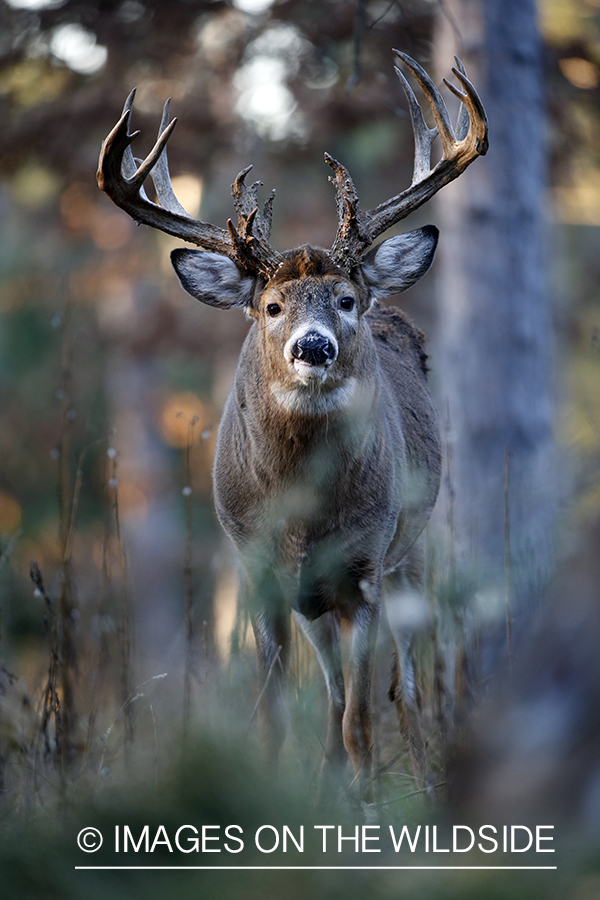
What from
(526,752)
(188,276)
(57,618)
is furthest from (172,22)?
(526,752)

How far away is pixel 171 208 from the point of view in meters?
4.77

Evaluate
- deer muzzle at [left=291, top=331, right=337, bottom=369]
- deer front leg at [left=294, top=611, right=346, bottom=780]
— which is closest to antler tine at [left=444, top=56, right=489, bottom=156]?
deer muzzle at [left=291, top=331, right=337, bottom=369]

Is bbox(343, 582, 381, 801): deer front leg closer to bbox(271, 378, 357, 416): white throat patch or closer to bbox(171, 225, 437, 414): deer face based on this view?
bbox(271, 378, 357, 416): white throat patch

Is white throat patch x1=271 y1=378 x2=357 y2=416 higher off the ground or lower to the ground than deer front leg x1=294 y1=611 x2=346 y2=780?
higher

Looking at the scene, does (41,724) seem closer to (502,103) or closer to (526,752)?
(526,752)

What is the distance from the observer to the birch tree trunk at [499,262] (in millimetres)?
8312

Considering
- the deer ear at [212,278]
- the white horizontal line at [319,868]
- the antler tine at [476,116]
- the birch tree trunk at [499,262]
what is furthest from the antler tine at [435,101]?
the birch tree trunk at [499,262]

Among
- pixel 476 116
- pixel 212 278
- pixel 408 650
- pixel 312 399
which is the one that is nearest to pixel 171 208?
pixel 212 278

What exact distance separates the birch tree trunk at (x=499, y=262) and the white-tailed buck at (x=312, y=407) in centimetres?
362

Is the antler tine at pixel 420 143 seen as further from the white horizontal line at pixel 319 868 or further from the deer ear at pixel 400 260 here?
the white horizontal line at pixel 319 868

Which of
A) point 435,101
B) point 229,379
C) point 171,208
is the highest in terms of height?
point 229,379

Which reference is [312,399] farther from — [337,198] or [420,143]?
[420,143]

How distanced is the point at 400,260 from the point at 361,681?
6.99 feet

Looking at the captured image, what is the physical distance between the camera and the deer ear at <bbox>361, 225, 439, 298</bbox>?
15.8 ft
